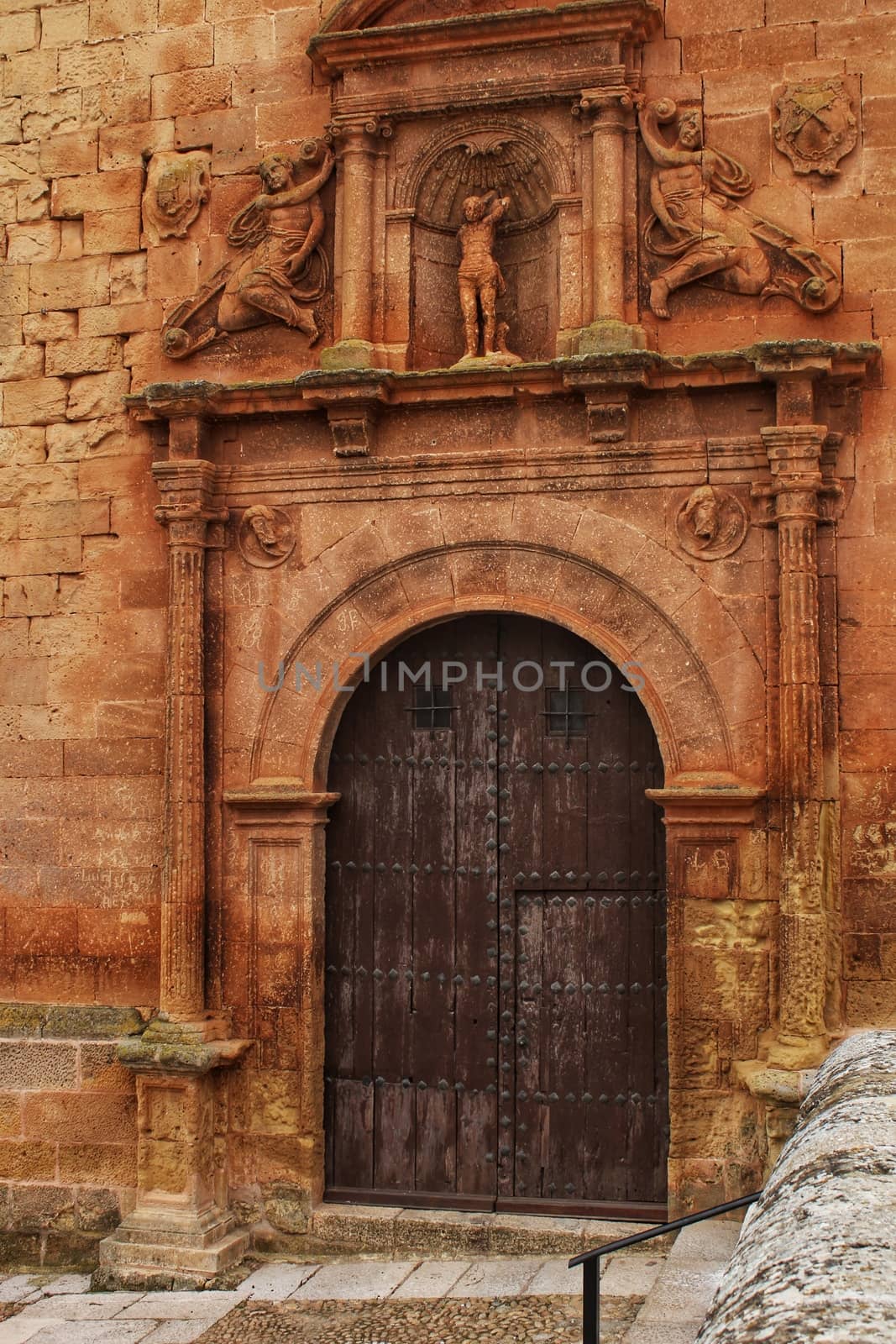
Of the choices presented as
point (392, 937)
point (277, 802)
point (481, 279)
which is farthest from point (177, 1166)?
point (481, 279)

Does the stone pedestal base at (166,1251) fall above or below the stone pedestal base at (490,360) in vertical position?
below

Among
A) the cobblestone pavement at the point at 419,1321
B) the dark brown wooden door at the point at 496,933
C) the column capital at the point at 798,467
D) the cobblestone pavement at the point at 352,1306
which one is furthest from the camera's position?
the dark brown wooden door at the point at 496,933

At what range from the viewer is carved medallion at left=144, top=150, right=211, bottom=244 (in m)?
6.88

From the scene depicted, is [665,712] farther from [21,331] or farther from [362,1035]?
[21,331]

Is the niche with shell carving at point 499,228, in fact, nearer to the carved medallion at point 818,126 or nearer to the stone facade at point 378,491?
the stone facade at point 378,491

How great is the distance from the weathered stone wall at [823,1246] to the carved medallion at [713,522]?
4172 millimetres

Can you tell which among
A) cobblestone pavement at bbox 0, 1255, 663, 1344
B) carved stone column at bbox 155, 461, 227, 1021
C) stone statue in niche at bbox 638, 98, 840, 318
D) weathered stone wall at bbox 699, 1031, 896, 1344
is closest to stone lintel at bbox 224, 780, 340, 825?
carved stone column at bbox 155, 461, 227, 1021

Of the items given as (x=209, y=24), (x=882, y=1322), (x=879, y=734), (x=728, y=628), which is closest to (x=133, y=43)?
(x=209, y=24)

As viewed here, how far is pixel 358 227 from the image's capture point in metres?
6.55

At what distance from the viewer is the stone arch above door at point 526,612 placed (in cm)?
610

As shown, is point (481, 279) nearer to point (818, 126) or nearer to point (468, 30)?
point (468, 30)

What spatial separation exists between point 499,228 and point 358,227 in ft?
2.17

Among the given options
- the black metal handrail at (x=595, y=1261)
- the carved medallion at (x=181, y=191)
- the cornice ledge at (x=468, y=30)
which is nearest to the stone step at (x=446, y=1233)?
the black metal handrail at (x=595, y=1261)

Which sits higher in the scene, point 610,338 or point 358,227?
point 358,227
